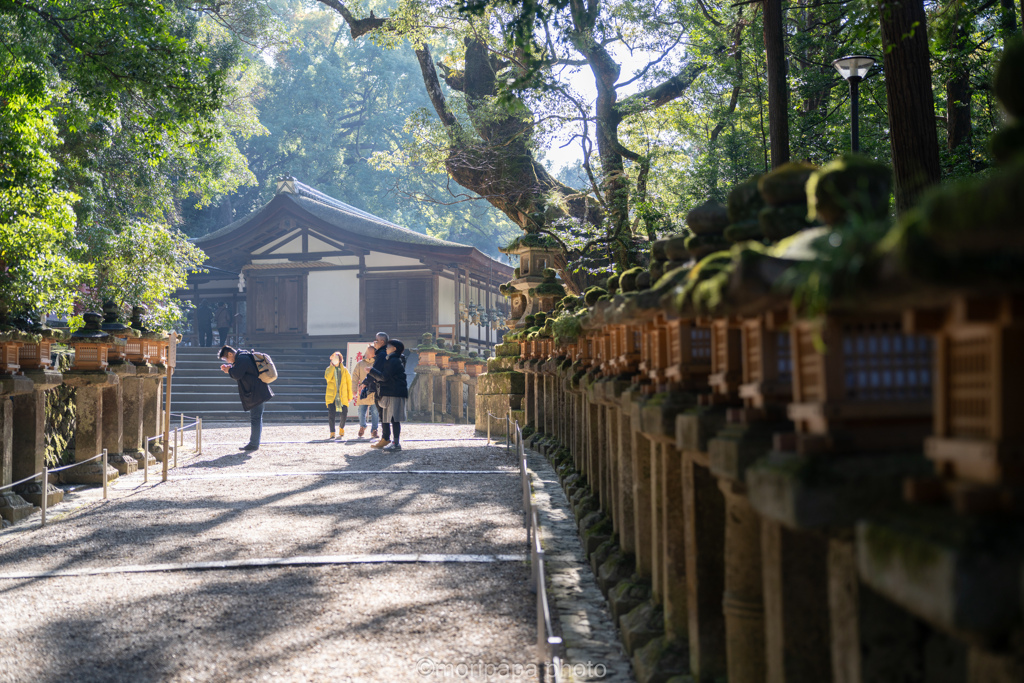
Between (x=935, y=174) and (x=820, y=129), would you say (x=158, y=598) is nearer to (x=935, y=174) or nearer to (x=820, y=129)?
(x=935, y=174)

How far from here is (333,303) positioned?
26.8 metres

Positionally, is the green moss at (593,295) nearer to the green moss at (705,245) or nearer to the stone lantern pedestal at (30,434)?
the green moss at (705,245)

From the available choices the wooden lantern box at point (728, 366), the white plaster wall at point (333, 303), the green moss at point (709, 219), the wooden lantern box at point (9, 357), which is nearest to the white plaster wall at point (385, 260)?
the white plaster wall at point (333, 303)

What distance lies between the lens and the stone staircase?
2139 centimetres

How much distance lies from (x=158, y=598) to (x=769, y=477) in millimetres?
4149

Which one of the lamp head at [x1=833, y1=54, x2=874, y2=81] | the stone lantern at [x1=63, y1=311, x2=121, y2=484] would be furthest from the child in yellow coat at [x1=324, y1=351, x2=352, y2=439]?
the lamp head at [x1=833, y1=54, x2=874, y2=81]

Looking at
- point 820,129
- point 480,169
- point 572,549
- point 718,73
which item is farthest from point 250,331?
point 572,549

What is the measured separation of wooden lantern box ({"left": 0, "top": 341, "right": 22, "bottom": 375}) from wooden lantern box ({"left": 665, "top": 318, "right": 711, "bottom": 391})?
6.01m

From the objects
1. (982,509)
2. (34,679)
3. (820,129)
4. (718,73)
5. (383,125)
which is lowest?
(34,679)

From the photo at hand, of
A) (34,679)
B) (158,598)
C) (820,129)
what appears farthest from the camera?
(820,129)

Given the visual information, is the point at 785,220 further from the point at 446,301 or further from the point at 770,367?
the point at 446,301

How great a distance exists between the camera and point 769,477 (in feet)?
6.73

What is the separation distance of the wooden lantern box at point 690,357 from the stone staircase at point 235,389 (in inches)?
719

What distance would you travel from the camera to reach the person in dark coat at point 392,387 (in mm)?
11555
